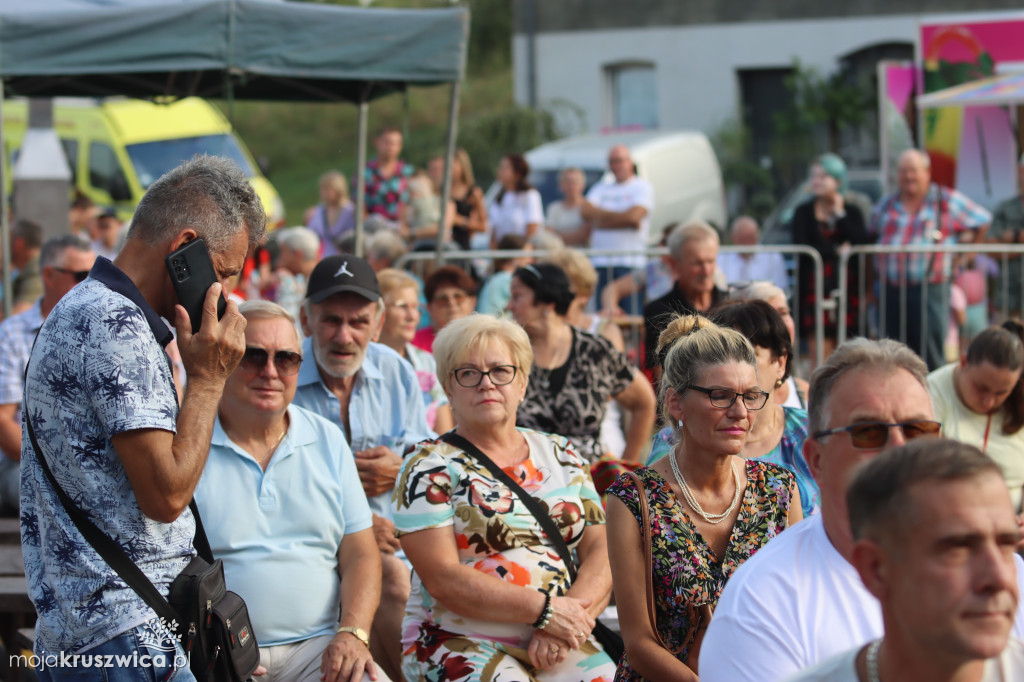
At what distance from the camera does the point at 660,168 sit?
14977mm

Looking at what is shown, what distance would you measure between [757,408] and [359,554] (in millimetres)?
1441

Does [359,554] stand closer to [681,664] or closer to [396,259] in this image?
[681,664]

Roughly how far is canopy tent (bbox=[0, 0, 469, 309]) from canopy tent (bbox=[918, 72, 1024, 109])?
6740mm

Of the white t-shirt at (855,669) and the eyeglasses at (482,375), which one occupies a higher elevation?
the eyeglasses at (482,375)

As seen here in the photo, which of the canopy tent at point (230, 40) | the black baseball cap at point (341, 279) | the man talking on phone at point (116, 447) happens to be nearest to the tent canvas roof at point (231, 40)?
the canopy tent at point (230, 40)

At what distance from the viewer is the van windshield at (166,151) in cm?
1548

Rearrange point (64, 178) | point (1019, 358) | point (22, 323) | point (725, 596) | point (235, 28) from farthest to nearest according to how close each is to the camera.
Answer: point (64, 178)
point (235, 28)
point (22, 323)
point (1019, 358)
point (725, 596)

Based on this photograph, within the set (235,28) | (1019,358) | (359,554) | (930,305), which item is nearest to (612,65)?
(930,305)

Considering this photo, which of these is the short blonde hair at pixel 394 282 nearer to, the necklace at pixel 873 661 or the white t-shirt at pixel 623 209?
the necklace at pixel 873 661

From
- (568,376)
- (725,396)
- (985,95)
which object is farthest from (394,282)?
(985,95)

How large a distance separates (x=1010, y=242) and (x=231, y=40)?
6956mm

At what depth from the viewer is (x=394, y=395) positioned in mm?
4641

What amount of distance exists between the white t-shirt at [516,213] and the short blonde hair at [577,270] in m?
4.60

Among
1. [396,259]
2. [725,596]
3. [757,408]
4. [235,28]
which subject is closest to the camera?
[725,596]
